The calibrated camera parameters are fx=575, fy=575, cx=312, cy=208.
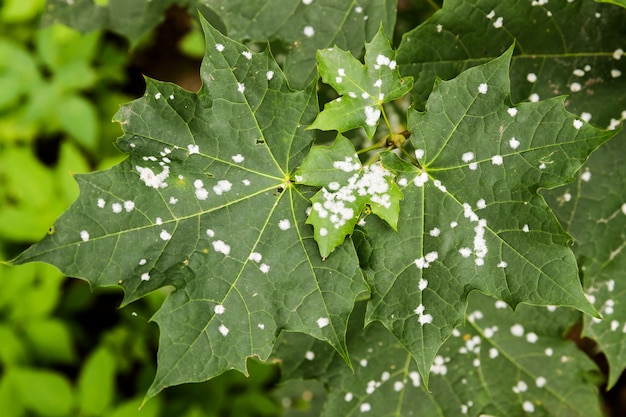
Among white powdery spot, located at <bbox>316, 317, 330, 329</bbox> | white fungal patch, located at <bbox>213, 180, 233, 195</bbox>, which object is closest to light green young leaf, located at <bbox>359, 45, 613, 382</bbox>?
white powdery spot, located at <bbox>316, 317, 330, 329</bbox>

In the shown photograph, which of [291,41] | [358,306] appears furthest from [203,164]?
[358,306]

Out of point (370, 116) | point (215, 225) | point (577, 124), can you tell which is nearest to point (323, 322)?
point (215, 225)

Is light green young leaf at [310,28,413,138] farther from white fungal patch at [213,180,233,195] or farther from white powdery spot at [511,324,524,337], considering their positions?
white powdery spot at [511,324,524,337]

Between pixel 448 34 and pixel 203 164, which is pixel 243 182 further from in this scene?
pixel 448 34

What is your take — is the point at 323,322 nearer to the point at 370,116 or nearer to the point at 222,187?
the point at 222,187

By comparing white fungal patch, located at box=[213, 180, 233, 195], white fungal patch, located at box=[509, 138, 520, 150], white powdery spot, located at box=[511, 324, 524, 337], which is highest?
white fungal patch, located at box=[509, 138, 520, 150]

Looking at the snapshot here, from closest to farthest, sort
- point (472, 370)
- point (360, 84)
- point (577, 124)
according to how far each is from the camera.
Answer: point (577, 124) < point (360, 84) < point (472, 370)

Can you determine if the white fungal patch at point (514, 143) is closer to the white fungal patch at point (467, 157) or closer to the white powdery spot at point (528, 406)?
the white fungal patch at point (467, 157)
